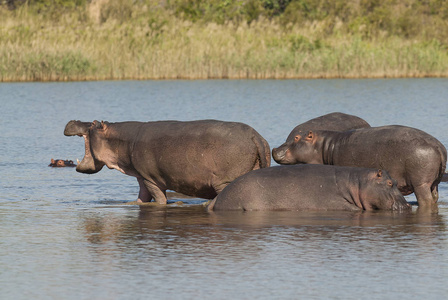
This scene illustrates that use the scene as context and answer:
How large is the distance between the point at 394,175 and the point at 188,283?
14.0 ft

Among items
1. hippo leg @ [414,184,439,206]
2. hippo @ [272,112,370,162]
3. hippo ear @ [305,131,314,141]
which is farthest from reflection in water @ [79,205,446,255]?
hippo @ [272,112,370,162]

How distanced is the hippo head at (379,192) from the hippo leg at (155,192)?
7.36 ft

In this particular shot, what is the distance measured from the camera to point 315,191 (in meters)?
9.27

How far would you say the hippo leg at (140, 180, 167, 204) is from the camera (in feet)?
34.4

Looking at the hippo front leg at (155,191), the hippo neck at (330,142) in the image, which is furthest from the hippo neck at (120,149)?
the hippo neck at (330,142)

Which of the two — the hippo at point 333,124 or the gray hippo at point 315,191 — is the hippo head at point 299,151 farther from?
the gray hippo at point 315,191

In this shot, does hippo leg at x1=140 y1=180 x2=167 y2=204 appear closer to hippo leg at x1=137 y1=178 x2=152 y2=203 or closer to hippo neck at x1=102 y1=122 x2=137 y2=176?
hippo leg at x1=137 y1=178 x2=152 y2=203

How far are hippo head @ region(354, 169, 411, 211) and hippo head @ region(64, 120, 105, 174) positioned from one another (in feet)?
10.3

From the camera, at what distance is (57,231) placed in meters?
8.41

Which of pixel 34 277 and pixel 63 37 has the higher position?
pixel 63 37

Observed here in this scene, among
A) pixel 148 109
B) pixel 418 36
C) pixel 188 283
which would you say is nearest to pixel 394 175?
pixel 188 283

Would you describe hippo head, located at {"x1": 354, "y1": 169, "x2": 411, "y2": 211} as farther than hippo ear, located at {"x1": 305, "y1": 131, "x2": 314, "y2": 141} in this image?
No

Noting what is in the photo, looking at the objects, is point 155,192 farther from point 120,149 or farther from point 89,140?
point 89,140

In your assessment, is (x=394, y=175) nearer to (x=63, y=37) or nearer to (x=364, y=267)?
(x=364, y=267)
